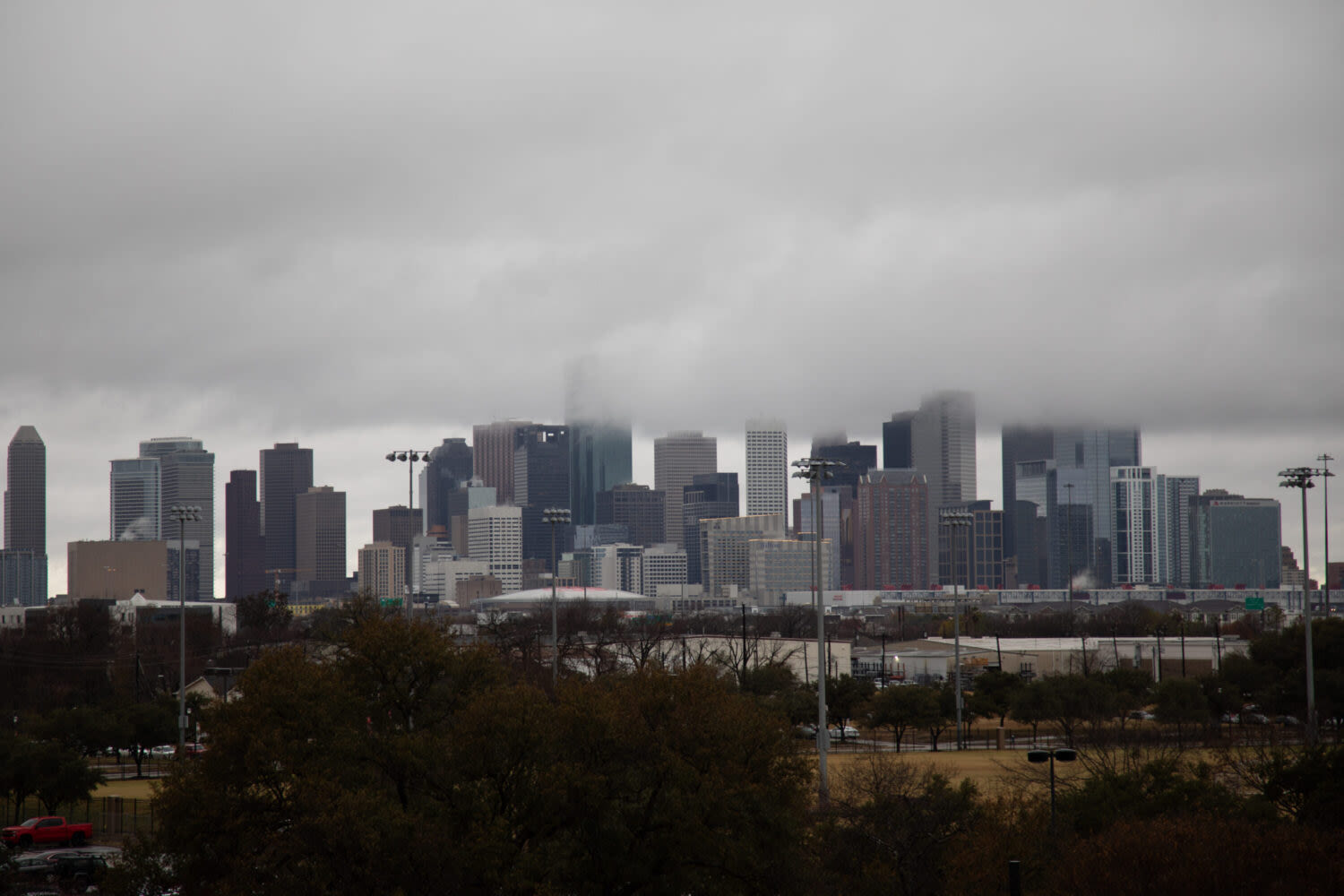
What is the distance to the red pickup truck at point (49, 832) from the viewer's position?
46.2m

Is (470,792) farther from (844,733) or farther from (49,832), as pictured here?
(844,733)

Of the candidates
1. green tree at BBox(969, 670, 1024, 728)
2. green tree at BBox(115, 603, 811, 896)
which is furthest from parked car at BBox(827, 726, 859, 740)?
green tree at BBox(115, 603, 811, 896)

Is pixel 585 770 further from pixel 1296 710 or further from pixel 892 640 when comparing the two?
pixel 892 640

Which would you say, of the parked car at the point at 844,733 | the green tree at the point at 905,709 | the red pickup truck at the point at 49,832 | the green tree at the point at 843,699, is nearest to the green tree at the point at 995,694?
the green tree at the point at 843,699

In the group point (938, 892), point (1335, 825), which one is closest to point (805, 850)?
point (938, 892)

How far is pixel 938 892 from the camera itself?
103 ft

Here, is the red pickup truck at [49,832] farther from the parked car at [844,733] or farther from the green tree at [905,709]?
the parked car at [844,733]

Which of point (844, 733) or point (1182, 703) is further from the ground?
point (1182, 703)

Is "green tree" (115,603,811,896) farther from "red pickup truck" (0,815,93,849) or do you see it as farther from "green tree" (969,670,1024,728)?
"green tree" (969,670,1024,728)

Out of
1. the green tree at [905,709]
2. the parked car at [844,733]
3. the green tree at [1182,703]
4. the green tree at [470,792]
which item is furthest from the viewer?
the parked car at [844,733]

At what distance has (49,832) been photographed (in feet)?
154

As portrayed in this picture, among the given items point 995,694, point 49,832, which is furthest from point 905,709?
point 49,832

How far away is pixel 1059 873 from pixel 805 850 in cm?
618

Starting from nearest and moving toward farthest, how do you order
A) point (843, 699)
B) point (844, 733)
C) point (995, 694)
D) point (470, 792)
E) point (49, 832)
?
point (470, 792) < point (49, 832) < point (843, 699) < point (844, 733) < point (995, 694)
